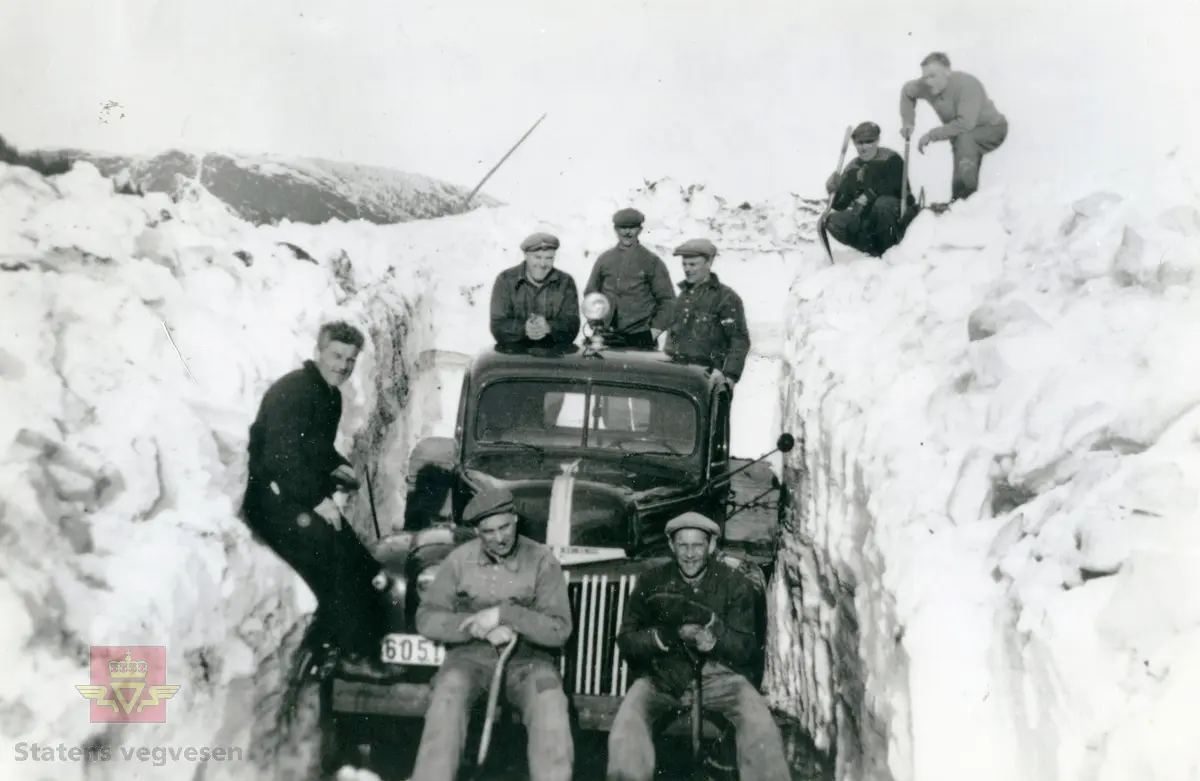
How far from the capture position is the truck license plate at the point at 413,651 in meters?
4.21

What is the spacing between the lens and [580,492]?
191 inches

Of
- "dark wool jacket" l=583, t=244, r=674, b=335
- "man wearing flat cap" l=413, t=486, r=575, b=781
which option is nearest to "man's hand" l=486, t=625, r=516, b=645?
"man wearing flat cap" l=413, t=486, r=575, b=781

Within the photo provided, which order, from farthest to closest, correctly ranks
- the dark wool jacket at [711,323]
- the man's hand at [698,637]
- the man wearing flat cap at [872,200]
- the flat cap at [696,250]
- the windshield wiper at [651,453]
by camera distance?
the man wearing flat cap at [872,200]
the flat cap at [696,250]
the dark wool jacket at [711,323]
the windshield wiper at [651,453]
the man's hand at [698,637]

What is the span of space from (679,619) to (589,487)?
3.24 ft

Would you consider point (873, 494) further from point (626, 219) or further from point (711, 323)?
point (626, 219)

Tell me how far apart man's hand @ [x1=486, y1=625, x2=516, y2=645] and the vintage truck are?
373 mm

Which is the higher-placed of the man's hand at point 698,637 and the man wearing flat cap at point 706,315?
the man wearing flat cap at point 706,315

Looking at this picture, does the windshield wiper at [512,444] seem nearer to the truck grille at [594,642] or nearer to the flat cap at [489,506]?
the truck grille at [594,642]

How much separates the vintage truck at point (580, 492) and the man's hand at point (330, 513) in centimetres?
30

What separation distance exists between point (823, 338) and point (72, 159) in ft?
16.1

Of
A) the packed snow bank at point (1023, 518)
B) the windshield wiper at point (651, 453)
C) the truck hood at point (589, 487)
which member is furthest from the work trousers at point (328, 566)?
the packed snow bank at point (1023, 518)

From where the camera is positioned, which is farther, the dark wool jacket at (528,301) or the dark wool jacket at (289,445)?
the dark wool jacket at (528,301)

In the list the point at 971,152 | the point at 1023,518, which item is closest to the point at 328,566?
the point at 1023,518

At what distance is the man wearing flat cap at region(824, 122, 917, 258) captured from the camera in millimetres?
7480
